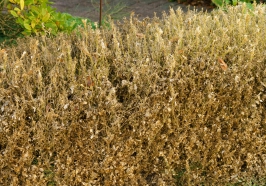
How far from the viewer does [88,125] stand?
8.35 ft

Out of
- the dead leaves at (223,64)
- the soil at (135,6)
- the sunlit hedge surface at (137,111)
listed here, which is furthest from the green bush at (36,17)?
the soil at (135,6)

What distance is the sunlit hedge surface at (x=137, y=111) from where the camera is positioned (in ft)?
8.17

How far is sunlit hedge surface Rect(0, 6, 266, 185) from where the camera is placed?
2.49 m

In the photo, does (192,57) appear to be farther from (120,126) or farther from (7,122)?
(7,122)

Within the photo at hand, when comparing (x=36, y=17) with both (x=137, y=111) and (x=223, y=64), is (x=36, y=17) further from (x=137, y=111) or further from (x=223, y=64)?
(x=223, y=64)

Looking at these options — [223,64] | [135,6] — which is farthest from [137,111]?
[135,6]

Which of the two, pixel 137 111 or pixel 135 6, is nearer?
pixel 137 111

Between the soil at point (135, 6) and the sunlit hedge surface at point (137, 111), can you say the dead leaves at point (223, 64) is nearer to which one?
the sunlit hedge surface at point (137, 111)

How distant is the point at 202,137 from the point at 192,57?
0.54m

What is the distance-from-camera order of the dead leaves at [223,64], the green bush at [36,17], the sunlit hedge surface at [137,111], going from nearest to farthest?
the sunlit hedge surface at [137,111] < the dead leaves at [223,64] < the green bush at [36,17]

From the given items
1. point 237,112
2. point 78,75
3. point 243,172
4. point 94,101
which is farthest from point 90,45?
point 243,172

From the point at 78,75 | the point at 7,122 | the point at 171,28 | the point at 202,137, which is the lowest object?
the point at 202,137

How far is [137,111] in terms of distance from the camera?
2.64 m

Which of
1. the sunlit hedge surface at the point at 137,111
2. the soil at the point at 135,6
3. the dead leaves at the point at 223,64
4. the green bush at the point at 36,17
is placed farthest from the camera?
the soil at the point at 135,6
